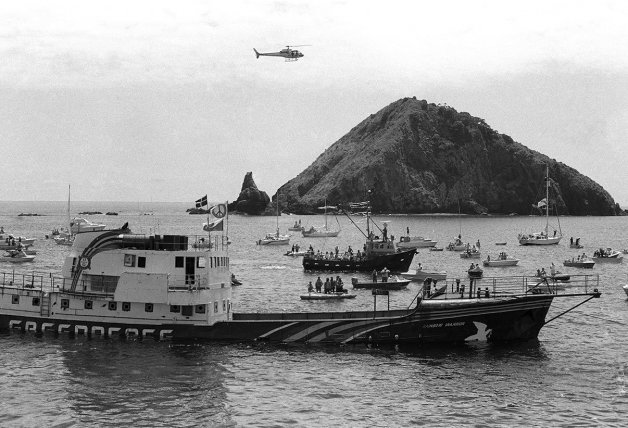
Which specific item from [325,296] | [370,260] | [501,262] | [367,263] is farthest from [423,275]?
[501,262]

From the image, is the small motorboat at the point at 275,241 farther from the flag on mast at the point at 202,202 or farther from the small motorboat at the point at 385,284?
the flag on mast at the point at 202,202

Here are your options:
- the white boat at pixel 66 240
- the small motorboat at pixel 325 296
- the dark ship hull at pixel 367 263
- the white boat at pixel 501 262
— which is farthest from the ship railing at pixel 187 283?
the white boat at pixel 66 240

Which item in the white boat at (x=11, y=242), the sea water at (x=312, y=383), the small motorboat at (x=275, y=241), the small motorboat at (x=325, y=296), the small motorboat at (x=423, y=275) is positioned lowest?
the sea water at (x=312, y=383)

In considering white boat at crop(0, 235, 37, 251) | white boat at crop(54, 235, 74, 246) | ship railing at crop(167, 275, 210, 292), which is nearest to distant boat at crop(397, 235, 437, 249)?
white boat at crop(54, 235, 74, 246)

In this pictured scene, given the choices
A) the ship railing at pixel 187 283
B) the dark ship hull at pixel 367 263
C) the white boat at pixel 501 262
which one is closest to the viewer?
the ship railing at pixel 187 283

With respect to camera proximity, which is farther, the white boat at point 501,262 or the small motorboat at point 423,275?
the white boat at point 501,262

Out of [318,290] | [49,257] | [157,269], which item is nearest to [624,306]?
[318,290]

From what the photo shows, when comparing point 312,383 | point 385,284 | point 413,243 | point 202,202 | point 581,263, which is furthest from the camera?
point 413,243

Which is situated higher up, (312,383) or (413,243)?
(413,243)

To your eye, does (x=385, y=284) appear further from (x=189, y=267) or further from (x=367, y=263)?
(x=189, y=267)
